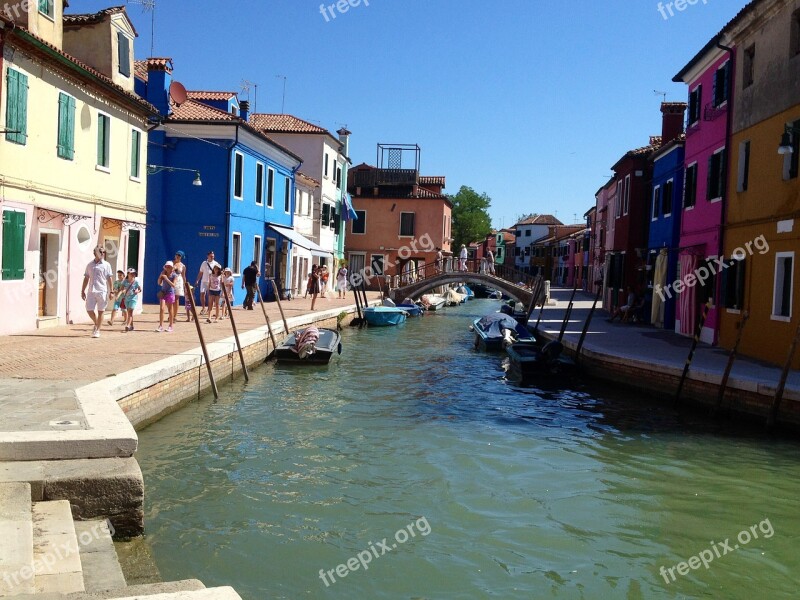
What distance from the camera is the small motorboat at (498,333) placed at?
2166 centimetres

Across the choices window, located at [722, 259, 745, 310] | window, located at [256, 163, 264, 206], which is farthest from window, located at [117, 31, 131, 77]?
window, located at [722, 259, 745, 310]

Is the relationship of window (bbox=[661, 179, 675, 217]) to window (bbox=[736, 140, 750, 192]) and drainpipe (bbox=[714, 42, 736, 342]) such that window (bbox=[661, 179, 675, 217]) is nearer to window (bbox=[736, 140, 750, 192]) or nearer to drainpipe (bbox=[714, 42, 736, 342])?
drainpipe (bbox=[714, 42, 736, 342])

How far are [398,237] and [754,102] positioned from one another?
32.7 m

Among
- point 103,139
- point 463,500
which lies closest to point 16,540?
point 463,500

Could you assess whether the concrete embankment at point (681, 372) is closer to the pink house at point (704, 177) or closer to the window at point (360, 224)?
the pink house at point (704, 177)

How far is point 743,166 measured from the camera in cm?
1650

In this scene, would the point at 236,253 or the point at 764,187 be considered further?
the point at 236,253

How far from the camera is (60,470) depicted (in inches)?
232

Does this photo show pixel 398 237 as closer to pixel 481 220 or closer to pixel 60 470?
pixel 481 220

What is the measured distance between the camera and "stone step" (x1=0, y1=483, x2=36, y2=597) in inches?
163

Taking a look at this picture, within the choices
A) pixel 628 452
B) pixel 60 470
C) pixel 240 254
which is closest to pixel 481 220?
pixel 240 254

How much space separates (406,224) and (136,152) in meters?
30.0

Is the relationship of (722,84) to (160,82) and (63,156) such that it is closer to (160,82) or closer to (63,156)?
(63,156)

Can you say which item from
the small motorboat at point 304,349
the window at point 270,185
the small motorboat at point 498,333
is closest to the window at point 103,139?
the small motorboat at point 304,349
